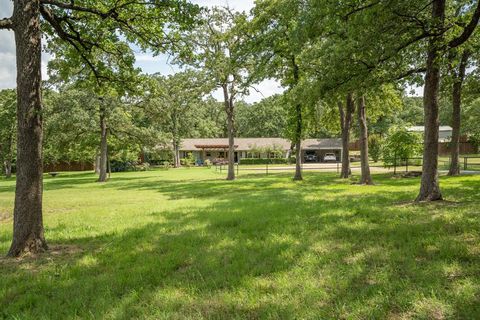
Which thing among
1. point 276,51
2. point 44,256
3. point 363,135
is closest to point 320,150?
point 276,51

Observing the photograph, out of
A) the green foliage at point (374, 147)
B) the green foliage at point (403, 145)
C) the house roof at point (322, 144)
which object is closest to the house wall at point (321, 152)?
the house roof at point (322, 144)

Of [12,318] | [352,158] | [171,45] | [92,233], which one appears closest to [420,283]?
[12,318]

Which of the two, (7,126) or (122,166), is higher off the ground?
(7,126)

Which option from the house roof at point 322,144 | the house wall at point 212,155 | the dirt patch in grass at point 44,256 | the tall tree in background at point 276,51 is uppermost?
the tall tree in background at point 276,51

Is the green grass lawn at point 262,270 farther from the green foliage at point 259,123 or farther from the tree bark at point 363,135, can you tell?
the green foliage at point 259,123

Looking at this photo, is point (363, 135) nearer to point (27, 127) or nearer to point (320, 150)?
point (27, 127)

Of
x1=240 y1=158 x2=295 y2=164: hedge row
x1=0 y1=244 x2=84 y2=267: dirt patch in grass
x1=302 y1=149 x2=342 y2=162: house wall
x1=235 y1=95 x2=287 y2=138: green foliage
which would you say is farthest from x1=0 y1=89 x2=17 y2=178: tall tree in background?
x1=302 y1=149 x2=342 y2=162: house wall

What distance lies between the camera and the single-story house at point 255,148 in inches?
2456

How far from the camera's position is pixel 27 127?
5.95 metres

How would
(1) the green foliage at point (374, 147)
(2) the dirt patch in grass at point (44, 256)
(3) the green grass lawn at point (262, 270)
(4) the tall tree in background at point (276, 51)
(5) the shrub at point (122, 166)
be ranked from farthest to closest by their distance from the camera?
(5) the shrub at point (122, 166), (1) the green foliage at point (374, 147), (4) the tall tree in background at point (276, 51), (2) the dirt patch in grass at point (44, 256), (3) the green grass lawn at point (262, 270)

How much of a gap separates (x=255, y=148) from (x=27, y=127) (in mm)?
55973

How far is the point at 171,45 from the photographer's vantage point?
358 inches

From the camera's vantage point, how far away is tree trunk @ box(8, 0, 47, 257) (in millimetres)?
5957

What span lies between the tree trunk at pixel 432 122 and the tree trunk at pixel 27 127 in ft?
31.5
